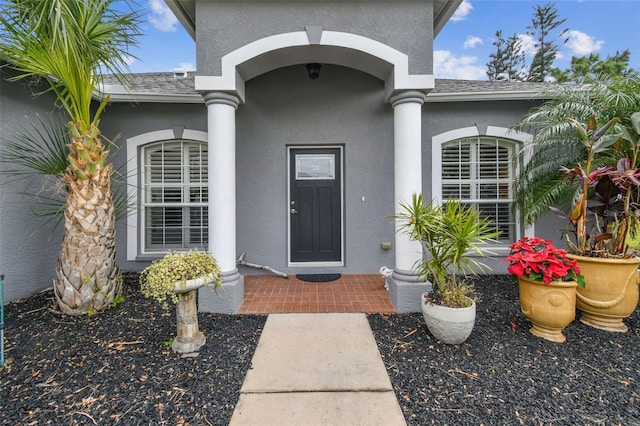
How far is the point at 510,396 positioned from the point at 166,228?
5331mm

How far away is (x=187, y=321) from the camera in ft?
8.89

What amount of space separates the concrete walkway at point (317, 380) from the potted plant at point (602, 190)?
254 cm

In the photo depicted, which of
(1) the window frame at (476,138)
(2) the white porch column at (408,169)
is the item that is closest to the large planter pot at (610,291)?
(2) the white porch column at (408,169)

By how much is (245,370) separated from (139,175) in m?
4.19

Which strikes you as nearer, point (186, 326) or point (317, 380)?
point (317, 380)

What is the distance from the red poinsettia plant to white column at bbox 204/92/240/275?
3172 millimetres

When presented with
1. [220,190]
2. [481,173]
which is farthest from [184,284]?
[481,173]

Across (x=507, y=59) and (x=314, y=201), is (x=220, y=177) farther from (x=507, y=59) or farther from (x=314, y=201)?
(x=507, y=59)

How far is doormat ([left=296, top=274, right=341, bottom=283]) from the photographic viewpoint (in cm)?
460

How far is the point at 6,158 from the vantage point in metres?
3.75

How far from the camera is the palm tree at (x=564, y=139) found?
3609mm

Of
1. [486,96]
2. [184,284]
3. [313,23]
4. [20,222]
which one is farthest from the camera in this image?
[486,96]

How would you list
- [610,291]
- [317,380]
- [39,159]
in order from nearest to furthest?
[317,380], [610,291], [39,159]

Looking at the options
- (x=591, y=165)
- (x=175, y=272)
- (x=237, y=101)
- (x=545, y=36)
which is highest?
(x=545, y=36)
